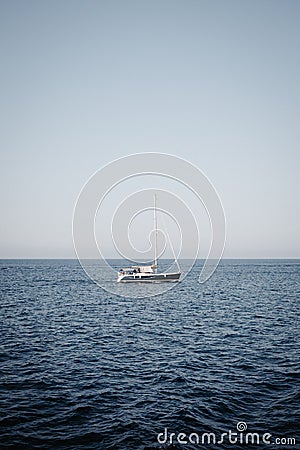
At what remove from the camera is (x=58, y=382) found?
1991cm

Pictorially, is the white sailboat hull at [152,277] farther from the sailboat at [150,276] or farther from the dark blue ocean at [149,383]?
the dark blue ocean at [149,383]

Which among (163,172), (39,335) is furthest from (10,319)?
(163,172)

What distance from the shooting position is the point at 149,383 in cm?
1966

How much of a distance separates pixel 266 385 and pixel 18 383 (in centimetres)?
1368

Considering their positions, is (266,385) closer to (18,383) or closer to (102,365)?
(102,365)

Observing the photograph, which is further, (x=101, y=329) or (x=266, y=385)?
(x=101, y=329)

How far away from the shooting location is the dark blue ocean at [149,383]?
1409 cm
